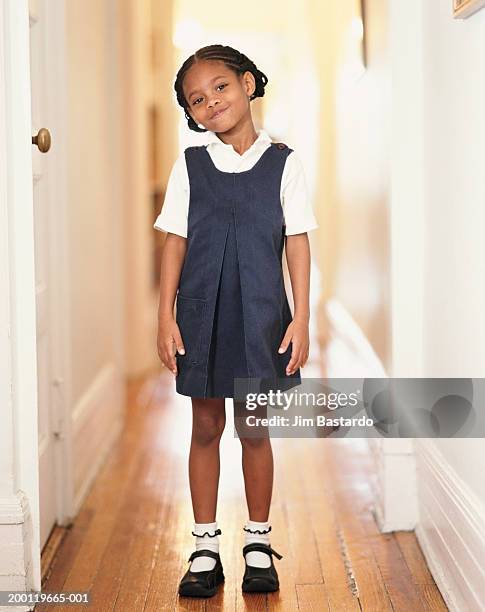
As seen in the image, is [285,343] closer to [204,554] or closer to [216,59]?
[204,554]

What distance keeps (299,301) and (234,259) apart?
16cm

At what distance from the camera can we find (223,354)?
2131 mm

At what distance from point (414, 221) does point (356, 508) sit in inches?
33.1

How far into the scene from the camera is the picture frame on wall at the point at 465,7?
5.97ft

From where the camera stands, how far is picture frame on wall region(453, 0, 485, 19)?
1818 mm

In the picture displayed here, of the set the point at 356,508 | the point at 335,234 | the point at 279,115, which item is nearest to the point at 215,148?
the point at 356,508

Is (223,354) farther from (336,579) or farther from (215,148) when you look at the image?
(336,579)

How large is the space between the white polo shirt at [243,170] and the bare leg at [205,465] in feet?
1.37

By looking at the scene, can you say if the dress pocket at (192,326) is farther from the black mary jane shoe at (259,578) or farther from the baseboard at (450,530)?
the baseboard at (450,530)

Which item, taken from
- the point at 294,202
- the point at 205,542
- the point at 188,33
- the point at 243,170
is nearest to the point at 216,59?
the point at 243,170

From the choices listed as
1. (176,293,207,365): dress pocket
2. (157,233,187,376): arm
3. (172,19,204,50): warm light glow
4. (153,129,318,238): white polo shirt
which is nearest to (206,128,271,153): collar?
(153,129,318,238): white polo shirt

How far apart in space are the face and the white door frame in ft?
1.12

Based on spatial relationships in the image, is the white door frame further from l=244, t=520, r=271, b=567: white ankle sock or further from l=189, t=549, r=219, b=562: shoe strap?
l=244, t=520, r=271, b=567: white ankle sock

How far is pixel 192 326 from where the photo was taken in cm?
213
